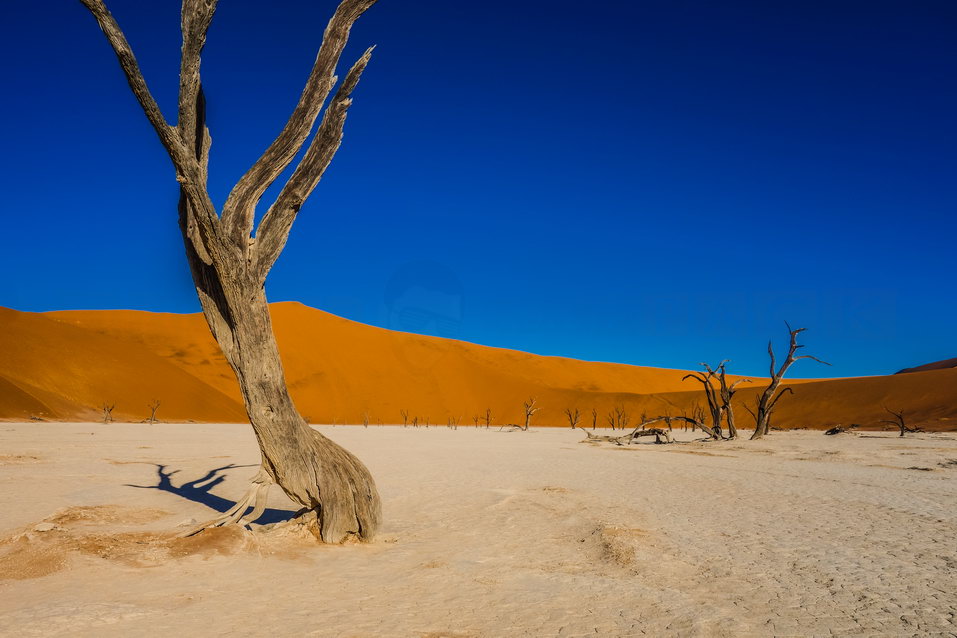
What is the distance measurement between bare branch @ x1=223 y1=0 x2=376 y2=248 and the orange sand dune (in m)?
32.8

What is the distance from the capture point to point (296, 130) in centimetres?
612

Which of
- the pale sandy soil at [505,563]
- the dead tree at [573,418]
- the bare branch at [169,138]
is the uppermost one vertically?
the bare branch at [169,138]

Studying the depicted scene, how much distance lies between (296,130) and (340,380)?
2189 inches

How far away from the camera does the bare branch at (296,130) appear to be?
596 cm

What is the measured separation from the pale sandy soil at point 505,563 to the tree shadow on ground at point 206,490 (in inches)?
4.6

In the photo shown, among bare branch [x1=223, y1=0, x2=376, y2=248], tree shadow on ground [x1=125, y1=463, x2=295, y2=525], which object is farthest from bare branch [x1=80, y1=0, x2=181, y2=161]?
tree shadow on ground [x1=125, y1=463, x2=295, y2=525]

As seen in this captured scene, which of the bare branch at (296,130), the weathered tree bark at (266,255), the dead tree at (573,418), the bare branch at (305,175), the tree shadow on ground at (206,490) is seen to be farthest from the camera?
the dead tree at (573,418)

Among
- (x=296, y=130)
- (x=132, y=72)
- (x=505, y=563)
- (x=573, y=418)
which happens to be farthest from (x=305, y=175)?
(x=573, y=418)

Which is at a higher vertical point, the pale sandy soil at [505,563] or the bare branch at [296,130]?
the bare branch at [296,130]

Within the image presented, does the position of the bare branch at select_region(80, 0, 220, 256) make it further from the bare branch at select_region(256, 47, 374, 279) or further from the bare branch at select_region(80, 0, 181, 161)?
the bare branch at select_region(256, 47, 374, 279)

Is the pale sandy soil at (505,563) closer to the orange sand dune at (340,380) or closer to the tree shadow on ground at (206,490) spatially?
the tree shadow on ground at (206,490)

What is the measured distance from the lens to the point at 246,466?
14.0 m

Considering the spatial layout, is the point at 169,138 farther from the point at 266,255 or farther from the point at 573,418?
the point at 573,418

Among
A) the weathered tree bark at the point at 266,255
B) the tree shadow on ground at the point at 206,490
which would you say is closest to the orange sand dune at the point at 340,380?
the tree shadow on ground at the point at 206,490
